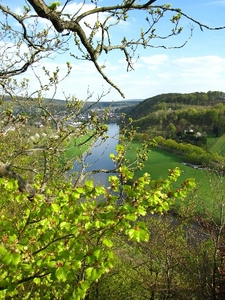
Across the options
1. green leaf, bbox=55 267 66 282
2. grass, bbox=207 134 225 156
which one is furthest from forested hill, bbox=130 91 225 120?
green leaf, bbox=55 267 66 282

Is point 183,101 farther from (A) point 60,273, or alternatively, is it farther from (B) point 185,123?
(A) point 60,273

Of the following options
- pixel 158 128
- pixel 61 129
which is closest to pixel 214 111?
Result: pixel 158 128

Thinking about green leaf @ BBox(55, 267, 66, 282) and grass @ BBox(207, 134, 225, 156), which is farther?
grass @ BBox(207, 134, 225, 156)

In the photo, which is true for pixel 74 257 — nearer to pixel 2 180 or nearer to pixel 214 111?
pixel 2 180

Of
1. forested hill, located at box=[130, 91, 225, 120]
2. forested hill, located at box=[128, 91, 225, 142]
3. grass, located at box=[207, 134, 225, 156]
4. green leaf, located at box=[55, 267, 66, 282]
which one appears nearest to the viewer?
green leaf, located at box=[55, 267, 66, 282]

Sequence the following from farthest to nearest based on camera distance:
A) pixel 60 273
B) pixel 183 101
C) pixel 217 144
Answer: pixel 183 101 < pixel 217 144 < pixel 60 273

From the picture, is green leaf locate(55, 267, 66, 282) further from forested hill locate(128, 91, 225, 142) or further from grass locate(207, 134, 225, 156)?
forested hill locate(128, 91, 225, 142)

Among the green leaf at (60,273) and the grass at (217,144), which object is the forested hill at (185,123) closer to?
the grass at (217,144)

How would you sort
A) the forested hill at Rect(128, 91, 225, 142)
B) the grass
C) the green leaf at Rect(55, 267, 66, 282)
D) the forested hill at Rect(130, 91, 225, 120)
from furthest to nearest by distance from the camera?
the forested hill at Rect(130, 91, 225, 120) → the forested hill at Rect(128, 91, 225, 142) → the grass → the green leaf at Rect(55, 267, 66, 282)

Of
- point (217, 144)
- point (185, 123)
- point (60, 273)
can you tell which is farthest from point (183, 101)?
point (60, 273)

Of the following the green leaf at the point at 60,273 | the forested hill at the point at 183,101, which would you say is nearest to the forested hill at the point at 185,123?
the forested hill at the point at 183,101

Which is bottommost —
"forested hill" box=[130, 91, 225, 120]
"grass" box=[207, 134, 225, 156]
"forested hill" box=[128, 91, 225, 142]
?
"grass" box=[207, 134, 225, 156]

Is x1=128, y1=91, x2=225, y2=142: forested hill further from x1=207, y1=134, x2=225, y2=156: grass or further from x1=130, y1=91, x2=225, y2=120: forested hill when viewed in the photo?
x1=130, y1=91, x2=225, y2=120: forested hill

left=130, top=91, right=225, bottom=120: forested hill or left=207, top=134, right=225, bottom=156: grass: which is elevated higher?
left=130, top=91, right=225, bottom=120: forested hill
